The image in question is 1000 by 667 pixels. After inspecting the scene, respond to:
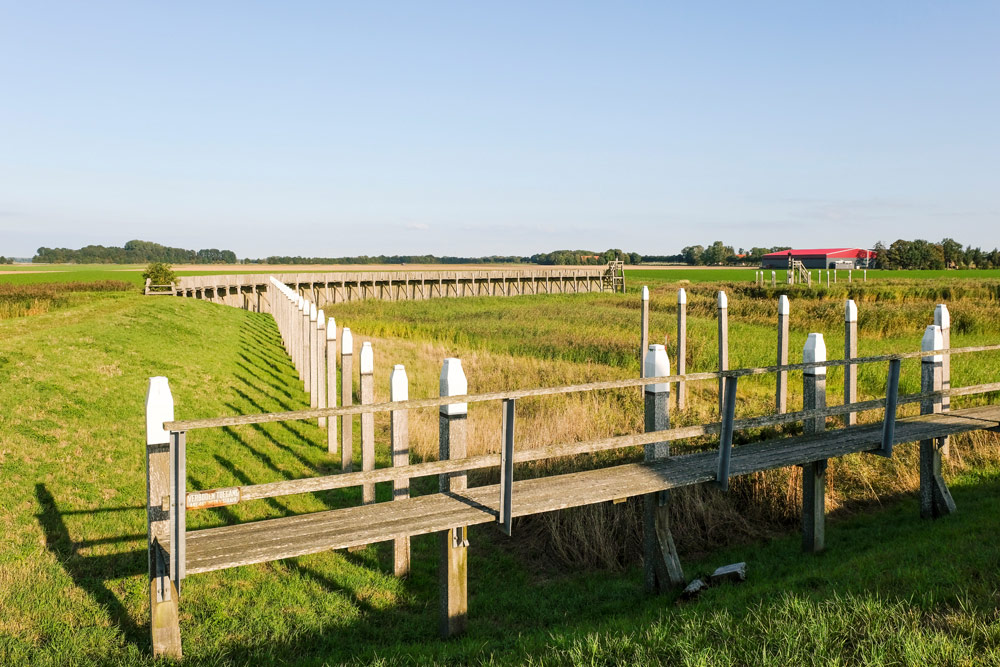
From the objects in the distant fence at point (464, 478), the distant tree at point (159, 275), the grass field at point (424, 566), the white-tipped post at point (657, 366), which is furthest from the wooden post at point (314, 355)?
the distant tree at point (159, 275)

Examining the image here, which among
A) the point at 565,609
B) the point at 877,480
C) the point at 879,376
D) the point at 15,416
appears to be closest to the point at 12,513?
the point at 15,416

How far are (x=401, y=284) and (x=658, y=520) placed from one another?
54.3 meters

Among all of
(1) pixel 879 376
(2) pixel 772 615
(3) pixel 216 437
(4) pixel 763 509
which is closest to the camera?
(2) pixel 772 615

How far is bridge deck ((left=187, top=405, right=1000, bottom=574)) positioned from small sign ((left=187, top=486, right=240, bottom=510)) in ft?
1.12

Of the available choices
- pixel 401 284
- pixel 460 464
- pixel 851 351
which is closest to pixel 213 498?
pixel 460 464

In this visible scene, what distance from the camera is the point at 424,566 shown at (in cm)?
709

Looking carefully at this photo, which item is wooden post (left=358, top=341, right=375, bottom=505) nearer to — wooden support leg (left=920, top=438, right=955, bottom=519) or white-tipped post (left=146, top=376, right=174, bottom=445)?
white-tipped post (left=146, top=376, right=174, bottom=445)

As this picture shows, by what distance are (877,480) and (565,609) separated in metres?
4.58

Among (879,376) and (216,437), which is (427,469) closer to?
(216,437)

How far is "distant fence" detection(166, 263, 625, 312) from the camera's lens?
43.9m

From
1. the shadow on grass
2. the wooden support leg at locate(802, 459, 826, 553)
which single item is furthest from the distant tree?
the wooden support leg at locate(802, 459, 826, 553)

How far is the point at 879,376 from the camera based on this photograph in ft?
46.1

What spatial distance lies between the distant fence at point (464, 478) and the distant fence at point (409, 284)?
36137 mm

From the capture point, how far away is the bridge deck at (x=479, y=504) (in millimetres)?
4691
